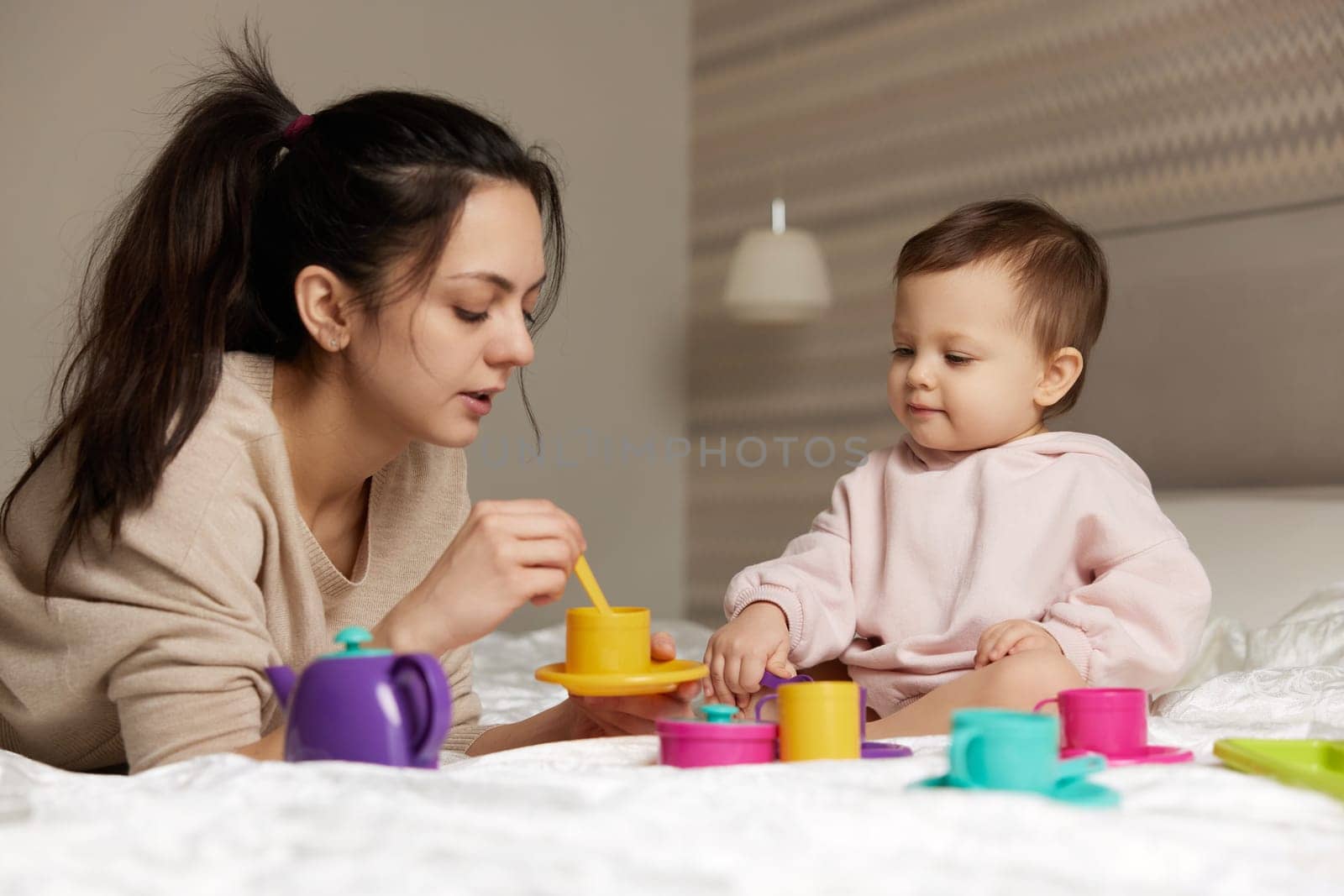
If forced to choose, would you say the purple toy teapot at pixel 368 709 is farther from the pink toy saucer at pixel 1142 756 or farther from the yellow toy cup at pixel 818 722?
the pink toy saucer at pixel 1142 756

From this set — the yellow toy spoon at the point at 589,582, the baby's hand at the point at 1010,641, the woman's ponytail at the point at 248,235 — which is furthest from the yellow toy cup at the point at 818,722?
the woman's ponytail at the point at 248,235

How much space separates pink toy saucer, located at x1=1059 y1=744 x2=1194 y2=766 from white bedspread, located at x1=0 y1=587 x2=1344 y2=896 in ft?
0.39

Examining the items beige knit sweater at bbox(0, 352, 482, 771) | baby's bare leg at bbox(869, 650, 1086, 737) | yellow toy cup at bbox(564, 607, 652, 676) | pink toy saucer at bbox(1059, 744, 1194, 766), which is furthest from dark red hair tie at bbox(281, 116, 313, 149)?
pink toy saucer at bbox(1059, 744, 1194, 766)

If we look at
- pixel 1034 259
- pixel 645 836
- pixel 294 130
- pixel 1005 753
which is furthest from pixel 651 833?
pixel 1034 259

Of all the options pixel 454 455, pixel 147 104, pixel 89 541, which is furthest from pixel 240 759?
pixel 147 104

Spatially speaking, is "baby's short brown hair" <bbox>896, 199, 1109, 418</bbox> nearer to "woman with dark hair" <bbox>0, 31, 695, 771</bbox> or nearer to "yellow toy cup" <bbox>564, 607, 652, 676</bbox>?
"woman with dark hair" <bbox>0, 31, 695, 771</bbox>

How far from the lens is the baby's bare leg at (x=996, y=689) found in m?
1.36

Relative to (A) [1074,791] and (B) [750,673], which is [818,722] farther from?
(B) [750,673]

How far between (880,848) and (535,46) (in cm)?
356

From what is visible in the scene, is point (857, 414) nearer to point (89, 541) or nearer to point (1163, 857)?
point (89, 541)

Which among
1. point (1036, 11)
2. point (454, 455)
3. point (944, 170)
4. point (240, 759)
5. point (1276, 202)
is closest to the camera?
point (240, 759)

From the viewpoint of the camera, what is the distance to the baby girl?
5.15 ft

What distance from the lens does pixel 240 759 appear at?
99cm

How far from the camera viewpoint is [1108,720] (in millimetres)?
1154
